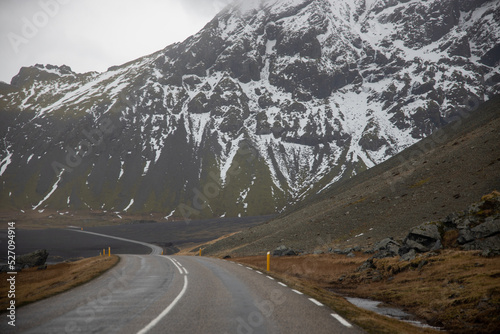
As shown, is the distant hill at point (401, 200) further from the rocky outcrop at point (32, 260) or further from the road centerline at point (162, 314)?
the rocky outcrop at point (32, 260)

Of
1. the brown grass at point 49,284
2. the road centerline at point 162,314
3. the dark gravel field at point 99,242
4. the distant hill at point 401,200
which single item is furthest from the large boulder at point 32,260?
the road centerline at point 162,314

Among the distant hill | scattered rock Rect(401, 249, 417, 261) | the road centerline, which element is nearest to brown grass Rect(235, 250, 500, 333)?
scattered rock Rect(401, 249, 417, 261)

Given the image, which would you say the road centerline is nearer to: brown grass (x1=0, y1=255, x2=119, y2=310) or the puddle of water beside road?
brown grass (x1=0, y1=255, x2=119, y2=310)

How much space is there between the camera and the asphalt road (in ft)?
27.4

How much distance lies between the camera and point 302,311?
1059cm

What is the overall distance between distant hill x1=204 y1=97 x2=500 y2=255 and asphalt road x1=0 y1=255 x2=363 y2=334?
25002 mm

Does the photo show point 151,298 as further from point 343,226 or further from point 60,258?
point 60,258

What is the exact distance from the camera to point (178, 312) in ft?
32.7

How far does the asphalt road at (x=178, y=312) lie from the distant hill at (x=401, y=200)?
2500 centimetres

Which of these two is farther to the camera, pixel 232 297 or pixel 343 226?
pixel 343 226

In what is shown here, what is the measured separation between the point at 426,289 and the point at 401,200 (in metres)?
33.7

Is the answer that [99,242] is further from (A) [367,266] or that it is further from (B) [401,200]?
(A) [367,266]

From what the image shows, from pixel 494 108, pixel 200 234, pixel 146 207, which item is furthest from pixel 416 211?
pixel 146 207

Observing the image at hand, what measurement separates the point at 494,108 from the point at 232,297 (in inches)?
3121
